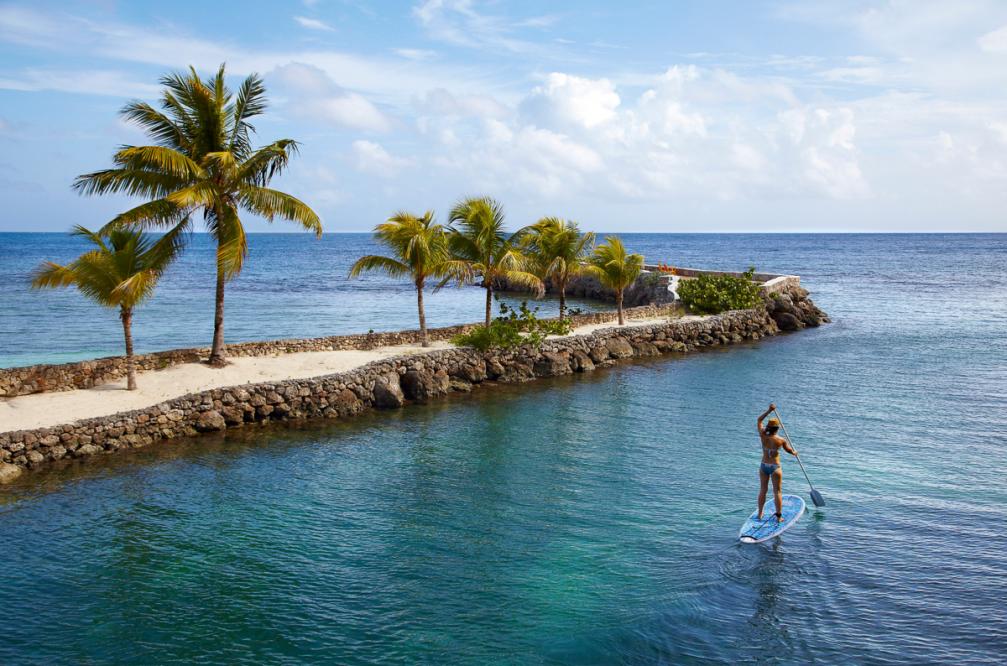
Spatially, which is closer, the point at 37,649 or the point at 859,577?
the point at 37,649

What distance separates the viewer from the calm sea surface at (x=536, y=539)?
39.7 ft

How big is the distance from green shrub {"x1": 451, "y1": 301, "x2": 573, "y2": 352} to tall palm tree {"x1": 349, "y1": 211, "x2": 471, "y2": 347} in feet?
7.27

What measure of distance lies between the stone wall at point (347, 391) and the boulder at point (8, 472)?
8 centimetres

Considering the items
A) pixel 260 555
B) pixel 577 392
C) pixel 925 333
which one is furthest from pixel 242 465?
pixel 925 333

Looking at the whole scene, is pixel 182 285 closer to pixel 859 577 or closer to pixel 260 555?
pixel 260 555

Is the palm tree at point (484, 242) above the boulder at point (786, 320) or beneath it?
above

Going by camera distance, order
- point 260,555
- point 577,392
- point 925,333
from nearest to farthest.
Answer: point 260,555
point 577,392
point 925,333

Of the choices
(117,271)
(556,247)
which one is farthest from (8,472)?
(556,247)

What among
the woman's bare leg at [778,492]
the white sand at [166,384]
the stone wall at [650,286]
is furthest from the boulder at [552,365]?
the woman's bare leg at [778,492]

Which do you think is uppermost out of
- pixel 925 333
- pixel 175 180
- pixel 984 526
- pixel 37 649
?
pixel 175 180

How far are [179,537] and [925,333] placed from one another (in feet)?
Answer: 140

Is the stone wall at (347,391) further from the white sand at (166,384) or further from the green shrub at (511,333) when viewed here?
the white sand at (166,384)

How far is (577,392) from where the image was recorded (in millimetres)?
30328

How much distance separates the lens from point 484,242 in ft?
107
